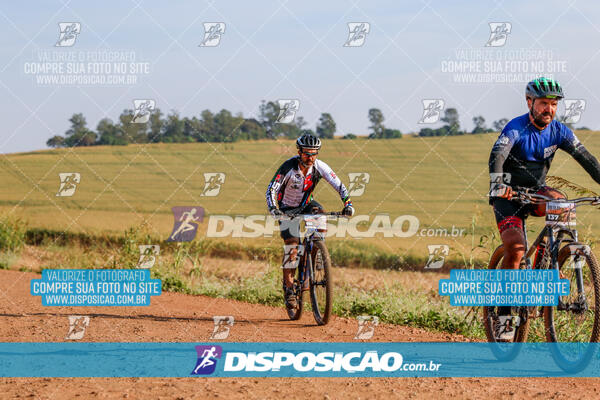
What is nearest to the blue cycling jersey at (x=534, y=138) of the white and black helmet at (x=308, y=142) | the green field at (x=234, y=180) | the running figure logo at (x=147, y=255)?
the white and black helmet at (x=308, y=142)

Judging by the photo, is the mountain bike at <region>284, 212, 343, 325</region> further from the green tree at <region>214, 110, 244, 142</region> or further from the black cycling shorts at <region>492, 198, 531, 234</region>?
the green tree at <region>214, 110, 244, 142</region>

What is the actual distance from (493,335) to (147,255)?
756 centimetres

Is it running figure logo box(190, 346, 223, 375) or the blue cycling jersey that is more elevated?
the blue cycling jersey

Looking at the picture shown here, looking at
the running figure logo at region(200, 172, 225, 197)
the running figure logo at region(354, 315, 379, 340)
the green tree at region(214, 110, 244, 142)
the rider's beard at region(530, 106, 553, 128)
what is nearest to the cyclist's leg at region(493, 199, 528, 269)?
the rider's beard at region(530, 106, 553, 128)

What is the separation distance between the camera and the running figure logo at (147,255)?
42.4ft

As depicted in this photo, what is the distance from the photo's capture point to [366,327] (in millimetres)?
9047

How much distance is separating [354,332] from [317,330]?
0.51 metres

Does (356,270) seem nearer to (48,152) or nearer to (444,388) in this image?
(444,388)

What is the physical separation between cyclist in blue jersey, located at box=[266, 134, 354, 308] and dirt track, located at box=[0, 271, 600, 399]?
3.01ft

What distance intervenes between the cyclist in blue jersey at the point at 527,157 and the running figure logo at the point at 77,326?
5144 mm

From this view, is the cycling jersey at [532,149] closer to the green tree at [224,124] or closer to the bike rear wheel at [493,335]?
the bike rear wheel at [493,335]

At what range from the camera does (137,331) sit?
876 centimetres

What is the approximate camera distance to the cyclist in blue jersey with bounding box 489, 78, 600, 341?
7.07 metres

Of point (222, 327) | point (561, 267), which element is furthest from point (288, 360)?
point (561, 267)
